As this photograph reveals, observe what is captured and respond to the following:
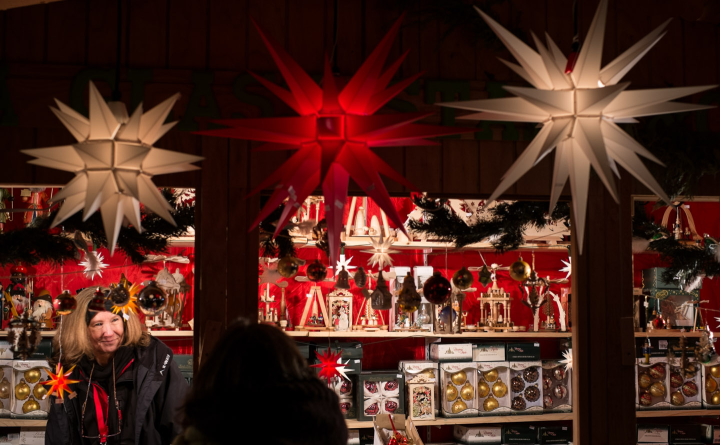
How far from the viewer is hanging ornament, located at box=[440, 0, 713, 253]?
1504 millimetres

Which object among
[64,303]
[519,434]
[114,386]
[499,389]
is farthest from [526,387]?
[64,303]

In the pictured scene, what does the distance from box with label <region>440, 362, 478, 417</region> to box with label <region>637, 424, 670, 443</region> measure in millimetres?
1350

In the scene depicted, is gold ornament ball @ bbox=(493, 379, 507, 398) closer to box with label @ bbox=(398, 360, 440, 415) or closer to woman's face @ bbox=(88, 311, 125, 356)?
box with label @ bbox=(398, 360, 440, 415)

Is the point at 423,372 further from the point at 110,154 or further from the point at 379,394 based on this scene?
the point at 110,154

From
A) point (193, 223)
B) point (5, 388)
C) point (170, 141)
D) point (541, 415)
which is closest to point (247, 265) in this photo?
point (193, 223)

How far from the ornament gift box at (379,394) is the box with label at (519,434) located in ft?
2.66

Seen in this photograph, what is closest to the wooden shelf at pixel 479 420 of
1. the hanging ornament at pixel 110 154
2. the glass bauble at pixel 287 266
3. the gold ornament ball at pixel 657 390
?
the gold ornament ball at pixel 657 390

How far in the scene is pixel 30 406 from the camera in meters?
4.23

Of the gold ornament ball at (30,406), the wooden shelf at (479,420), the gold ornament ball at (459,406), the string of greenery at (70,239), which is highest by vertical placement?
the string of greenery at (70,239)

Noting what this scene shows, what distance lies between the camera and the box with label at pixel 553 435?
4793 mm

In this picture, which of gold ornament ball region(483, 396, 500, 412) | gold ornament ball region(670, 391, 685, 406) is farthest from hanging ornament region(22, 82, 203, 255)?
gold ornament ball region(670, 391, 685, 406)

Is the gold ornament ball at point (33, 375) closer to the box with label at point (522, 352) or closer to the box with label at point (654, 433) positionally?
the box with label at point (522, 352)

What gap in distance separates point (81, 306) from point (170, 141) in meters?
1.28

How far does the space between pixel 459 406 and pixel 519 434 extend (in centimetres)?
52
